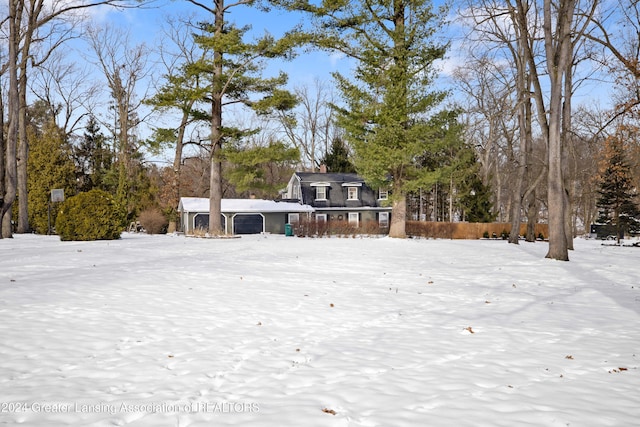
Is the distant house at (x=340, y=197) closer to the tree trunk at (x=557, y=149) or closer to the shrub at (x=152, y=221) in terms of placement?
the shrub at (x=152, y=221)

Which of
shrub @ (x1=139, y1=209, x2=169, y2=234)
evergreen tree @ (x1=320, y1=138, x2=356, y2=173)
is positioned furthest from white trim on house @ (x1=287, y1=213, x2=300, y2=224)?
shrub @ (x1=139, y1=209, x2=169, y2=234)

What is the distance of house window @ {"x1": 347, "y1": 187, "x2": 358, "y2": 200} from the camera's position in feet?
141

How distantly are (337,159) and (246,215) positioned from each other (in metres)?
13.8

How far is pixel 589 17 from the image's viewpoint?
613 inches

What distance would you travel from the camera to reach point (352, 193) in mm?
43000

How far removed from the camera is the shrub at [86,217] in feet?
65.0

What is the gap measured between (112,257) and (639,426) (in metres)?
12.7

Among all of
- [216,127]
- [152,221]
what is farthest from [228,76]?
[152,221]

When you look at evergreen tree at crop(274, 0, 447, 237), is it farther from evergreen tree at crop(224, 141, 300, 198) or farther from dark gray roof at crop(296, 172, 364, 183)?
dark gray roof at crop(296, 172, 364, 183)

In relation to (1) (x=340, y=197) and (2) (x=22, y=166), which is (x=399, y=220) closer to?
(1) (x=340, y=197)

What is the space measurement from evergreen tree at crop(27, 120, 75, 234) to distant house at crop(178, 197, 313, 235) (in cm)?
892

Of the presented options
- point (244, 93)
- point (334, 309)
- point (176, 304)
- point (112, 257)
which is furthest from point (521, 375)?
point (244, 93)

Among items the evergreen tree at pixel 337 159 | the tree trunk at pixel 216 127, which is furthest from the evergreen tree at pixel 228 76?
the evergreen tree at pixel 337 159

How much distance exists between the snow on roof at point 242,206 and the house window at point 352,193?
459 cm
